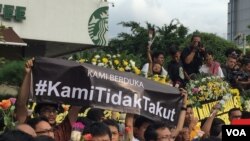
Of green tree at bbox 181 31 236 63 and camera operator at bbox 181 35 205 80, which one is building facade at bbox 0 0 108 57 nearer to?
camera operator at bbox 181 35 205 80

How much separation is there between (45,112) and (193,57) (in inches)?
153

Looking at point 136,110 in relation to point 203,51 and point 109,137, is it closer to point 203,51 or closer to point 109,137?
point 109,137

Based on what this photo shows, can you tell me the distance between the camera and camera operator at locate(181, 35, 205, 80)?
826 centimetres

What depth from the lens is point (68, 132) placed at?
4559 millimetres

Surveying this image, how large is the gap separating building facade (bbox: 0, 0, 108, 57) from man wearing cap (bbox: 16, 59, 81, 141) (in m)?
12.2

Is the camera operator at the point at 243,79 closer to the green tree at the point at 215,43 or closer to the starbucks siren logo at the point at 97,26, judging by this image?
the starbucks siren logo at the point at 97,26

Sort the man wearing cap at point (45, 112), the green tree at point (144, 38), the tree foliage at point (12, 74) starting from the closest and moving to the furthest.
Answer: the man wearing cap at point (45, 112) → the tree foliage at point (12, 74) → the green tree at point (144, 38)

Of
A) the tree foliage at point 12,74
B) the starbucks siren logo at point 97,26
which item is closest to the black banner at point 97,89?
the tree foliage at point 12,74

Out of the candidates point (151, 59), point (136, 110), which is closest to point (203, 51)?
point (151, 59)

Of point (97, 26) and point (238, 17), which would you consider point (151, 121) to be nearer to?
point (97, 26)

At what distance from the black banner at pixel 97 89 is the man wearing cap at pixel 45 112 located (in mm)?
83

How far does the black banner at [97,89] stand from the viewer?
195 inches

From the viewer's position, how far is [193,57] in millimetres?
8297

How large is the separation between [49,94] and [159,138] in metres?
1.17
